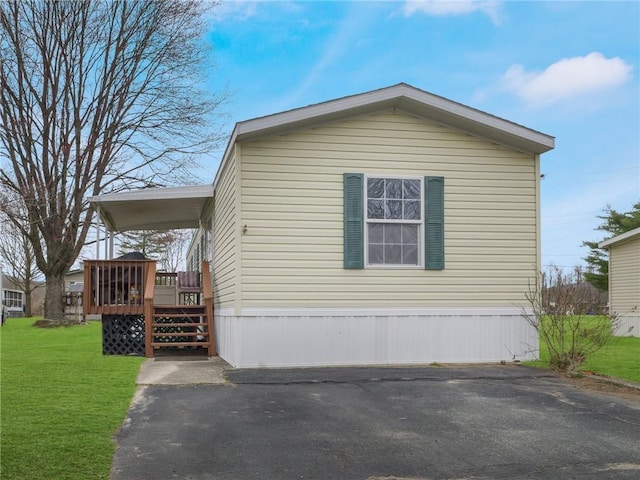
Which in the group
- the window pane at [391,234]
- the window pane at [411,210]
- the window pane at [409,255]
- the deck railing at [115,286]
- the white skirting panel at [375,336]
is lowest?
the white skirting panel at [375,336]

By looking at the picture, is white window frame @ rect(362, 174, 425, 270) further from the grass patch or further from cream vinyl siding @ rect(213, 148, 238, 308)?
the grass patch

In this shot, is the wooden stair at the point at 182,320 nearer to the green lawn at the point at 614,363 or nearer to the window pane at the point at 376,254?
the window pane at the point at 376,254

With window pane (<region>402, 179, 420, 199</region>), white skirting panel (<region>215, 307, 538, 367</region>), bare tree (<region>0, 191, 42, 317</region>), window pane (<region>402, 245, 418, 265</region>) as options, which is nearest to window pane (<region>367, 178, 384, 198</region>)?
window pane (<region>402, 179, 420, 199</region>)

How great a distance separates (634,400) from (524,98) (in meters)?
12.5

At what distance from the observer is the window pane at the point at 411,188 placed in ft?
31.1

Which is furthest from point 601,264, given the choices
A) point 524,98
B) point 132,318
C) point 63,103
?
point 132,318

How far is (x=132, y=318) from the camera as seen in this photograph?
11.0 meters

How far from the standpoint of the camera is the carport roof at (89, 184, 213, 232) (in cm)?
1139

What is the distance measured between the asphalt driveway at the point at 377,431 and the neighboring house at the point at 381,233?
142 cm

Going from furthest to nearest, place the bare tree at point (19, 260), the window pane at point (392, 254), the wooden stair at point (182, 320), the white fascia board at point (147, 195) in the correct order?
the bare tree at point (19, 260) < the white fascia board at point (147, 195) < the wooden stair at point (182, 320) < the window pane at point (392, 254)

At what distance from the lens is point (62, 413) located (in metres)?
5.54

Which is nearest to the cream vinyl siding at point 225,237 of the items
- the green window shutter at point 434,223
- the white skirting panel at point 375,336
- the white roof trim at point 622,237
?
the white skirting panel at point 375,336

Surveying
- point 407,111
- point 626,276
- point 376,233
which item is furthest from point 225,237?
point 626,276

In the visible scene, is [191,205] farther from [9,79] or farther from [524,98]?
[9,79]
